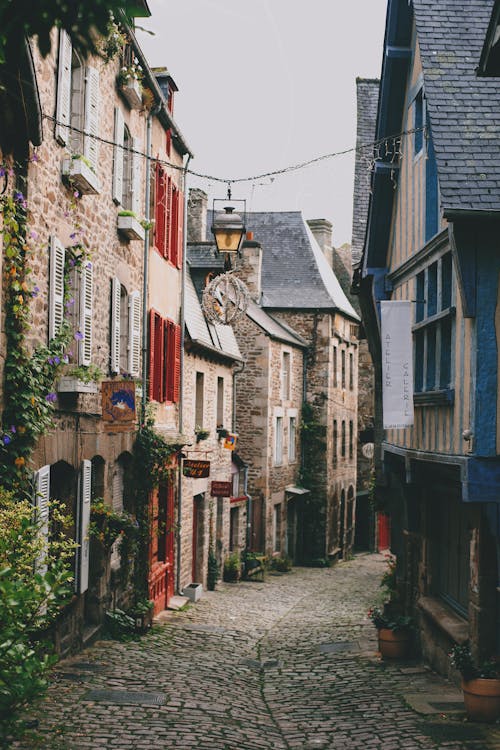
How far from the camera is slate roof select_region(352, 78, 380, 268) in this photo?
15633mm

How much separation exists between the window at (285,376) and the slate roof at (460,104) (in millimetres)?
18426

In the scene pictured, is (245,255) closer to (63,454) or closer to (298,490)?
(298,490)

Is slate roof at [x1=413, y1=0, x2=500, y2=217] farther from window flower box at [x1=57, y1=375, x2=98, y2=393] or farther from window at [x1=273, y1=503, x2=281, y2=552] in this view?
window at [x1=273, y1=503, x2=281, y2=552]

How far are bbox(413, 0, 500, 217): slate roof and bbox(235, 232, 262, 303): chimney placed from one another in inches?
732

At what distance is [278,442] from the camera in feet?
92.3

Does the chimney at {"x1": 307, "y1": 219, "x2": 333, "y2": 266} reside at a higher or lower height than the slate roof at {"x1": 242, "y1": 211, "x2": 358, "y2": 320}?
higher

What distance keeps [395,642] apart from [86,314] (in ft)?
19.1

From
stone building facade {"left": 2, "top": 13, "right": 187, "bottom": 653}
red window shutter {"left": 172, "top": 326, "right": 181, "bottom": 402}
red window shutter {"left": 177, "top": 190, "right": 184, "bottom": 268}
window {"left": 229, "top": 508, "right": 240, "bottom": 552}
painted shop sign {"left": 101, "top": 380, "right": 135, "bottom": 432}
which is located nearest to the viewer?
stone building facade {"left": 2, "top": 13, "right": 187, "bottom": 653}

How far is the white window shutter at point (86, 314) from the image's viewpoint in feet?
35.6

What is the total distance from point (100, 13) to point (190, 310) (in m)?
15.2

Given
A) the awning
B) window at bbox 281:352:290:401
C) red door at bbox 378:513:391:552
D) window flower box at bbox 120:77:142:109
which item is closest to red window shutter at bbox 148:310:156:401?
window flower box at bbox 120:77:142:109

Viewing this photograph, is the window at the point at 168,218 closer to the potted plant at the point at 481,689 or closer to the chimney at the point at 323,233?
the potted plant at the point at 481,689

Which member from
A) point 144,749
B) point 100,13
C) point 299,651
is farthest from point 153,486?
point 100,13

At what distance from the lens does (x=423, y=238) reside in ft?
35.8
